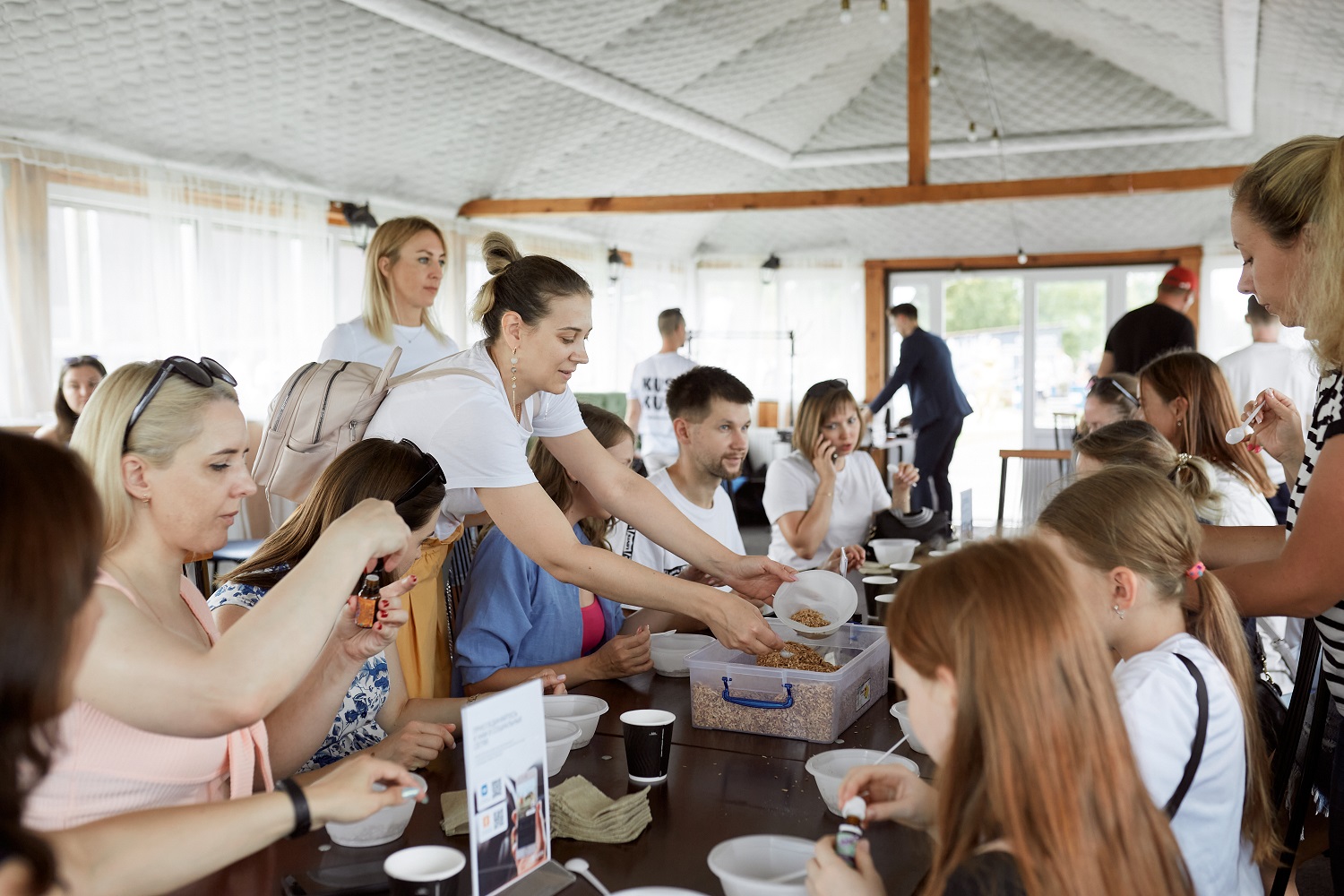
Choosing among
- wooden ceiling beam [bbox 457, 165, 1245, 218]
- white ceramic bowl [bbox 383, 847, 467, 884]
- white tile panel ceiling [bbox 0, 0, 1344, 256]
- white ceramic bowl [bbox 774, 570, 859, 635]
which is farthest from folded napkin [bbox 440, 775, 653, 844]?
wooden ceiling beam [bbox 457, 165, 1245, 218]

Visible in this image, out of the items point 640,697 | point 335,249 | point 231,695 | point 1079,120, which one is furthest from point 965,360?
point 231,695

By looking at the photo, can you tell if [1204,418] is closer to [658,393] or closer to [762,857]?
[762,857]

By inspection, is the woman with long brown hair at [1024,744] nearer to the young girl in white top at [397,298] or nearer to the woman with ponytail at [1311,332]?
the woman with ponytail at [1311,332]

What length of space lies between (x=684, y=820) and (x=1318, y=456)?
107 centimetres

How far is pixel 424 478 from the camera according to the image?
6.07 ft

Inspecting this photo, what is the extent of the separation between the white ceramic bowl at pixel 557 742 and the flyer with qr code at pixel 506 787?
0.26 m

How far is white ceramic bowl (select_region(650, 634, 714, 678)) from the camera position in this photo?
2133 mm

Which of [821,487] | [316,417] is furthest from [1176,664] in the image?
[821,487]

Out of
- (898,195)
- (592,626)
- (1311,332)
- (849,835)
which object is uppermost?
(898,195)

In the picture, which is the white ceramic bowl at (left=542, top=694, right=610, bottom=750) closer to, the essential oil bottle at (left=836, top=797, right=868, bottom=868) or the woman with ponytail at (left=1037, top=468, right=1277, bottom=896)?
the essential oil bottle at (left=836, top=797, right=868, bottom=868)

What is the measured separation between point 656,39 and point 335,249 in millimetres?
2590

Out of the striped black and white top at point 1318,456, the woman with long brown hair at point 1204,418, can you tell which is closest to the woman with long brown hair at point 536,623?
the striped black and white top at point 1318,456

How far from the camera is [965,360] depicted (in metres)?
10.9

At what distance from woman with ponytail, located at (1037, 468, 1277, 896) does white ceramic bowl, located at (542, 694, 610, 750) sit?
775 mm
